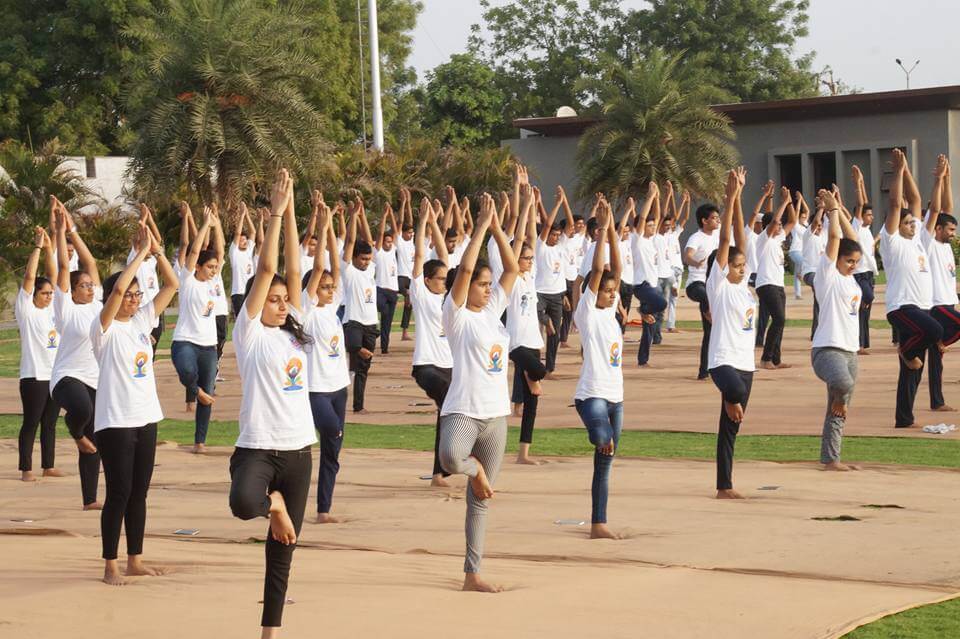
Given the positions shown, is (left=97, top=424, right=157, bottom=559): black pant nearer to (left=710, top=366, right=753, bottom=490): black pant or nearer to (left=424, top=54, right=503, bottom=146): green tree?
(left=710, top=366, right=753, bottom=490): black pant


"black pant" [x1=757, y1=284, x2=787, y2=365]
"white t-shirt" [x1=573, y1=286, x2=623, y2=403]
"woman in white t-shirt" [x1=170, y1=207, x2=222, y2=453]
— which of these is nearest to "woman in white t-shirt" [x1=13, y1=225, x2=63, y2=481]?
"woman in white t-shirt" [x1=170, y1=207, x2=222, y2=453]

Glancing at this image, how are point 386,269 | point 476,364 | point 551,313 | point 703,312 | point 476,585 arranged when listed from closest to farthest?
1. point 476,585
2. point 476,364
3. point 703,312
4. point 551,313
5. point 386,269

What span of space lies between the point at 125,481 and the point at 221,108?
74.3 ft

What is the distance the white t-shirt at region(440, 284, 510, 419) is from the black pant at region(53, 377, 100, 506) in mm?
3664

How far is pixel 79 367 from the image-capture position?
37.0 ft

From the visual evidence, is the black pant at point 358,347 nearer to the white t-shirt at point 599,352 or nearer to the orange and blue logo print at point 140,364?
the white t-shirt at point 599,352

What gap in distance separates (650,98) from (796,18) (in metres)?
25.4

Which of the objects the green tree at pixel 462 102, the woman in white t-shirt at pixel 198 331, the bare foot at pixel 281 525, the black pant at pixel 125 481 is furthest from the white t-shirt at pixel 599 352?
the green tree at pixel 462 102

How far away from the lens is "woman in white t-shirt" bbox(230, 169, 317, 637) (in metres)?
6.91

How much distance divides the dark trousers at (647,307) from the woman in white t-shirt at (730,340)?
8.62 m

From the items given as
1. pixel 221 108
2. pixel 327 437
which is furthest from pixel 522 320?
pixel 221 108

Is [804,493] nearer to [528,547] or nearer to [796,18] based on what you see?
[528,547]

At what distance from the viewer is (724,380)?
36.5ft

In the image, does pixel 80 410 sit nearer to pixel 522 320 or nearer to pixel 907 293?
pixel 522 320
